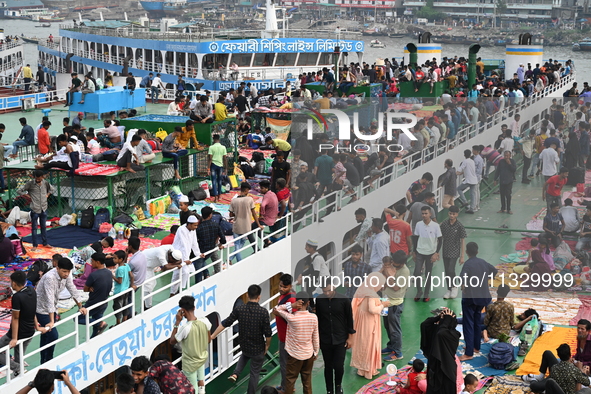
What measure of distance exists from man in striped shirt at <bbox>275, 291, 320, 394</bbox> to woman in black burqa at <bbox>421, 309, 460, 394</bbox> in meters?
1.12

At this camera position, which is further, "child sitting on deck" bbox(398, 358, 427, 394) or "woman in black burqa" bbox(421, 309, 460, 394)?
"child sitting on deck" bbox(398, 358, 427, 394)

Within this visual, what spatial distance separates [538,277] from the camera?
8.76 metres

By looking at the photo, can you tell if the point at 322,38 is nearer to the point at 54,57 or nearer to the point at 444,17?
the point at 54,57

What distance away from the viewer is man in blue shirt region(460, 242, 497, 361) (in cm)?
860

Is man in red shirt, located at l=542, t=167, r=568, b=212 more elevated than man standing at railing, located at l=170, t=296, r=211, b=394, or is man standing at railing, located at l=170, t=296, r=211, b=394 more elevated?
man in red shirt, located at l=542, t=167, r=568, b=212

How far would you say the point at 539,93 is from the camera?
23.9 m

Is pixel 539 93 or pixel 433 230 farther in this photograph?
pixel 539 93

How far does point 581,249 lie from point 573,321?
1178 mm

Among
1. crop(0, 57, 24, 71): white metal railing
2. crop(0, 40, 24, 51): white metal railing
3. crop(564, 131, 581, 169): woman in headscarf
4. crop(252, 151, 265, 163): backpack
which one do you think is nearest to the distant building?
crop(0, 57, 24, 71): white metal railing

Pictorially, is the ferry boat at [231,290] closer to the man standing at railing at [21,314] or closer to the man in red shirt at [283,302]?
the man standing at railing at [21,314]

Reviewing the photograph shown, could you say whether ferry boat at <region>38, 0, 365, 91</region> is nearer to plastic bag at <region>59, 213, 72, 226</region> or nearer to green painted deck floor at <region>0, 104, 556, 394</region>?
plastic bag at <region>59, 213, 72, 226</region>

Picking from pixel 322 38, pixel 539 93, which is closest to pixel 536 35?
pixel 322 38

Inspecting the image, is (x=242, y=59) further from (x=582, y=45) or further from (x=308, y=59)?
(x=582, y=45)

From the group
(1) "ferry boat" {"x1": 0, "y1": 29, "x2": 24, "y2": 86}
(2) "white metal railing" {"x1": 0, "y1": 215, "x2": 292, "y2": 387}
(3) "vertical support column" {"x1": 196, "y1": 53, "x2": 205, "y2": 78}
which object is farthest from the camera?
(1) "ferry boat" {"x1": 0, "y1": 29, "x2": 24, "y2": 86}
